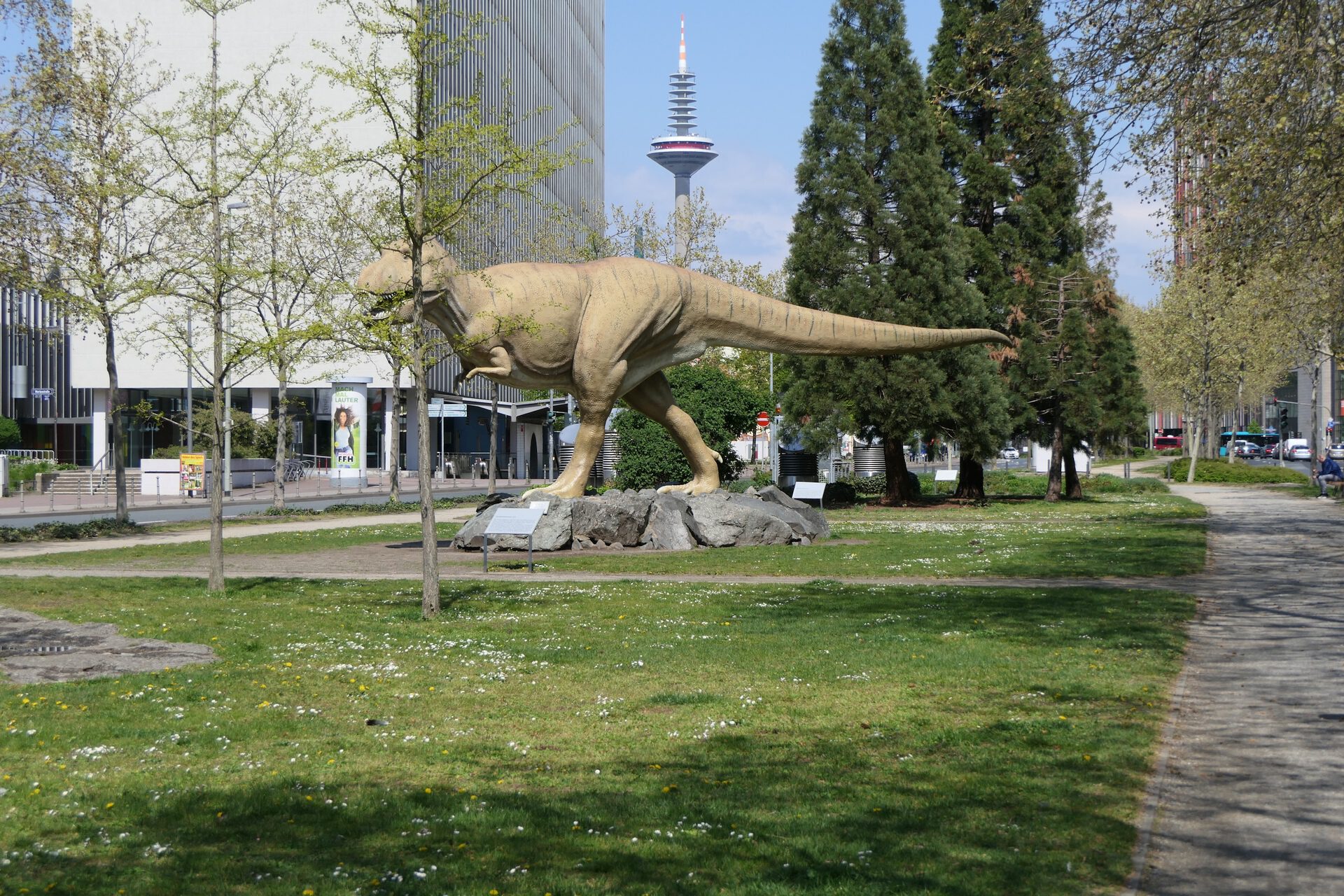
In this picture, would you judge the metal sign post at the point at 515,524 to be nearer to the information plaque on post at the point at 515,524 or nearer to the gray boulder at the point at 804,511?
the information plaque on post at the point at 515,524

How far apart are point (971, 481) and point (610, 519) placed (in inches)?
746

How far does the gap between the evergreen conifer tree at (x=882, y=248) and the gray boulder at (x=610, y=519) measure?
525 inches

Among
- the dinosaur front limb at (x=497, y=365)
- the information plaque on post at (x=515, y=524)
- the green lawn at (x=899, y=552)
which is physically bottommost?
the green lawn at (x=899, y=552)

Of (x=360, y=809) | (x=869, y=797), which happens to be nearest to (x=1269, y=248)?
(x=869, y=797)

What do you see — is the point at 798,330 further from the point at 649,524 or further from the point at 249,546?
the point at 249,546

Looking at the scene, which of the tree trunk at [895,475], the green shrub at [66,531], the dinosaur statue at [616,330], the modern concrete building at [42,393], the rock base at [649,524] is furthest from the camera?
the modern concrete building at [42,393]

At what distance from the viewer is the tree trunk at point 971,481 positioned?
37.8 metres

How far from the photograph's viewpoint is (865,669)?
1027cm

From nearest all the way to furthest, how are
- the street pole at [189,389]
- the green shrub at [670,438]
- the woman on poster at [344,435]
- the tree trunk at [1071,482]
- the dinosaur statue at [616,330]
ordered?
the dinosaur statue at [616,330], the street pole at [189,389], the green shrub at [670,438], the tree trunk at [1071,482], the woman on poster at [344,435]

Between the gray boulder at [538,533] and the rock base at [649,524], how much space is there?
0.04 feet

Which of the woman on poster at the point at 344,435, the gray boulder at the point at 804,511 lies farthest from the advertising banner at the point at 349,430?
the gray boulder at the point at 804,511

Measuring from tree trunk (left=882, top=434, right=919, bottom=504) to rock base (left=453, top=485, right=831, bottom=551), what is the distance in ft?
43.1

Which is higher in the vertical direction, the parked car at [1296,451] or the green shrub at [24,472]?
the parked car at [1296,451]

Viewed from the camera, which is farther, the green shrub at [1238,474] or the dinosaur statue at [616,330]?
the green shrub at [1238,474]
